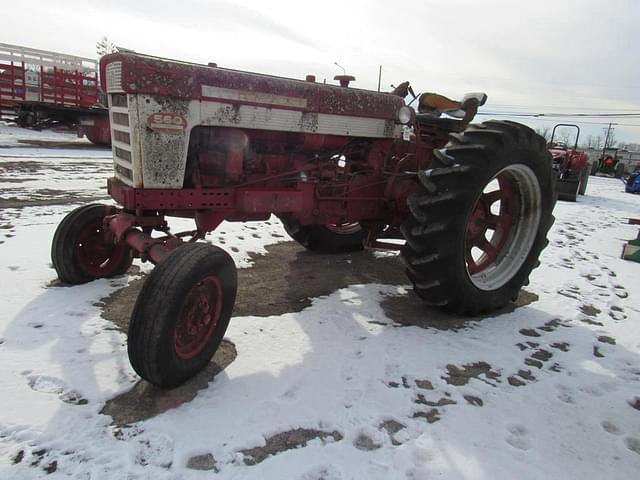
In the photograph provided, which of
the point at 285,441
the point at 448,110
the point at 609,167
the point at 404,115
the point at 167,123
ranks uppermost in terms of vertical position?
the point at 448,110

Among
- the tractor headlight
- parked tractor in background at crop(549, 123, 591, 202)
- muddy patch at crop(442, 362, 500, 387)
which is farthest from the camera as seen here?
parked tractor in background at crop(549, 123, 591, 202)

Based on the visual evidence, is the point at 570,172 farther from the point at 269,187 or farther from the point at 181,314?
the point at 181,314

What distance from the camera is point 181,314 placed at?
8.20ft

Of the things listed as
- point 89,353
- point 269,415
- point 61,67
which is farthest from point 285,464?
point 61,67

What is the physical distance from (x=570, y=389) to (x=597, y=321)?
135cm

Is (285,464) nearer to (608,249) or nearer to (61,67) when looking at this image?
(608,249)

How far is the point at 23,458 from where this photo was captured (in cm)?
193

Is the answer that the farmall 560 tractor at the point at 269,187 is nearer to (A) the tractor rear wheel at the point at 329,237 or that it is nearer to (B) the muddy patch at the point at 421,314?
(B) the muddy patch at the point at 421,314

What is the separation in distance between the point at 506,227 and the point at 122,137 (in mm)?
3345

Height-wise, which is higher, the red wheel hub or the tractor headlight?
the tractor headlight

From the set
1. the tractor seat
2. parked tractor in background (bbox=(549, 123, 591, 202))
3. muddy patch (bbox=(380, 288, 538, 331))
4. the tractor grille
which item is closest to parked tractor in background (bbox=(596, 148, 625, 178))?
parked tractor in background (bbox=(549, 123, 591, 202))

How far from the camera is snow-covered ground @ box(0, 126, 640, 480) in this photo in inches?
80.4

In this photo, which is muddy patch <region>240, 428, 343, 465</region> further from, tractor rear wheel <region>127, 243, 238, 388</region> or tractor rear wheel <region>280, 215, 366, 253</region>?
tractor rear wheel <region>280, 215, 366, 253</region>

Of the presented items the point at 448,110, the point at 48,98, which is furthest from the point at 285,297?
the point at 48,98
